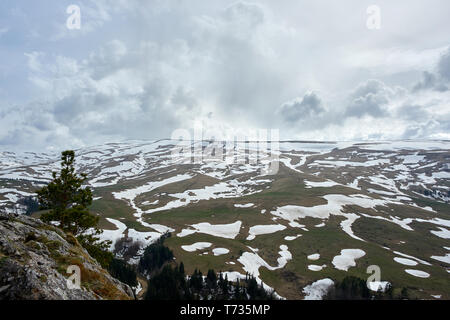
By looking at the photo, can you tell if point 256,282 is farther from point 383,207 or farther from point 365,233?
point 383,207

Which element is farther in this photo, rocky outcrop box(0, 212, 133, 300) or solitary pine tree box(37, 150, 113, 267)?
solitary pine tree box(37, 150, 113, 267)

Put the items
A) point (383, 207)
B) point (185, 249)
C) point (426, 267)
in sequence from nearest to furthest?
point (426, 267) → point (185, 249) → point (383, 207)

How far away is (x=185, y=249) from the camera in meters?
122

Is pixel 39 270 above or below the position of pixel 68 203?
above

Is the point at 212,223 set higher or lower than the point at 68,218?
lower

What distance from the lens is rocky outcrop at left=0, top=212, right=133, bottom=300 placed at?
965 cm

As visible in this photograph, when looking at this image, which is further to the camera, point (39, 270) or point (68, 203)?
point (68, 203)

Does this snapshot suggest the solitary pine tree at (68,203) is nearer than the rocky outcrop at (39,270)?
No

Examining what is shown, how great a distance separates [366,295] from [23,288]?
106m

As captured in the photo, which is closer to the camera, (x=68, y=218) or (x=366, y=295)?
(x=68, y=218)

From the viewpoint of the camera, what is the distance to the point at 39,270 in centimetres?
1101

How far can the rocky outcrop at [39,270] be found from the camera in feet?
31.7

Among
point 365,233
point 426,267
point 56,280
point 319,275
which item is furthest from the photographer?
point 365,233
